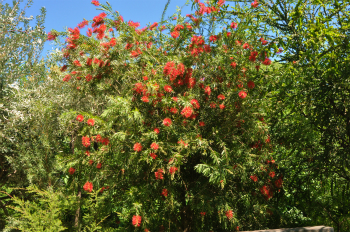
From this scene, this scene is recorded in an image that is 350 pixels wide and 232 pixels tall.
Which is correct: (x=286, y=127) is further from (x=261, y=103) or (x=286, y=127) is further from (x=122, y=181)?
(x=122, y=181)

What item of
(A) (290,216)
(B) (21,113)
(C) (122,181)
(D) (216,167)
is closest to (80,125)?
(B) (21,113)

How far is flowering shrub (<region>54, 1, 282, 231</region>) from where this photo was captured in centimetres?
442

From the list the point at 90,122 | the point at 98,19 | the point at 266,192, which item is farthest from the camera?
the point at 98,19

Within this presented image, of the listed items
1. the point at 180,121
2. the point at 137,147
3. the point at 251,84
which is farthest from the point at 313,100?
the point at 137,147

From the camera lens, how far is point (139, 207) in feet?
13.9

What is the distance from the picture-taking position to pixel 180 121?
4750 mm

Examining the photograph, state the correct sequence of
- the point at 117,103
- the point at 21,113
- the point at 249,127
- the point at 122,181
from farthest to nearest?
the point at 21,113 → the point at 122,181 → the point at 249,127 → the point at 117,103

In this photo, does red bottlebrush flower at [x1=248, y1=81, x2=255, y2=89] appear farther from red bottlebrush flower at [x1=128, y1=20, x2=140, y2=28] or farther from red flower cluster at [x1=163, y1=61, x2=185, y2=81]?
red bottlebrush flower at [x1=128, y1=20, x2=140, y2=28]

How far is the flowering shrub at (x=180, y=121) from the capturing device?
442 cm

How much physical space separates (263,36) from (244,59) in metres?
1.13

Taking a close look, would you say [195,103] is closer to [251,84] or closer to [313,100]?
[251,84]

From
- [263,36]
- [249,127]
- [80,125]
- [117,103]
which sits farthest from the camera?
[80,125]

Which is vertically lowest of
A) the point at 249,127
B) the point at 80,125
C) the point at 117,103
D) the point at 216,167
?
the point at 216,167

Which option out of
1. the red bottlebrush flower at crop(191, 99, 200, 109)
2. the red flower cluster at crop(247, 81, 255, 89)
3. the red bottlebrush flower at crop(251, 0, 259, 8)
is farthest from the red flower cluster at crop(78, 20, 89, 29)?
the red flower cluster at crop(247, 81, 255, 89)
